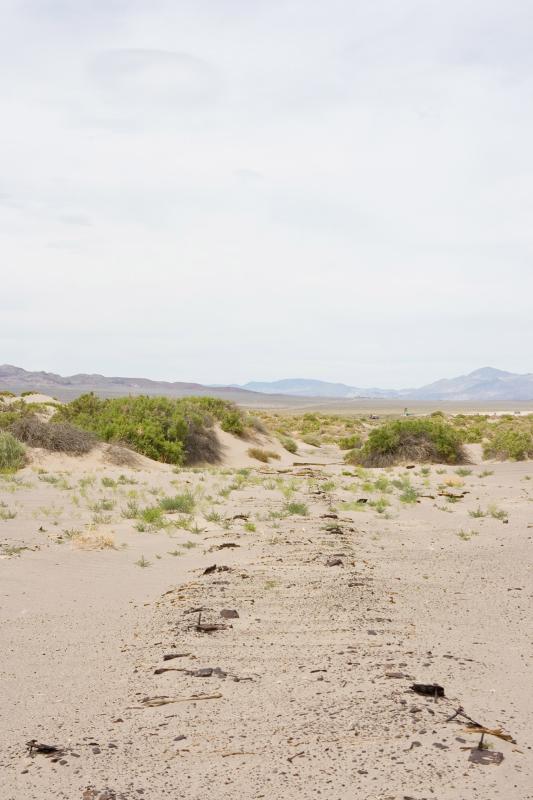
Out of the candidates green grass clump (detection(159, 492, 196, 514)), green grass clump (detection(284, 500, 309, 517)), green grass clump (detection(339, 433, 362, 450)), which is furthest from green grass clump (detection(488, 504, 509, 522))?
green grass clump (detection(339, 433, 362, 450))

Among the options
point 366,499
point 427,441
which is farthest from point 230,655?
point 427,441

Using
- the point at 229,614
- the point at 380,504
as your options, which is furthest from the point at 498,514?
the point at 229,614

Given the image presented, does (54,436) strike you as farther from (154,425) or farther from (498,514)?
(498,514)

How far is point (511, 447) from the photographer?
81.9 ft

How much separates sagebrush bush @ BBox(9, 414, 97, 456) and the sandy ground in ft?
28.4

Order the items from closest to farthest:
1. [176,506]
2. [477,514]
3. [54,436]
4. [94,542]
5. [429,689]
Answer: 1. [429,689]
2. [94,542]
3. [477,514]
4. [176,506]
5. [54,436]

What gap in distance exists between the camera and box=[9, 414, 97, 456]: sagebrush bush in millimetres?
20656

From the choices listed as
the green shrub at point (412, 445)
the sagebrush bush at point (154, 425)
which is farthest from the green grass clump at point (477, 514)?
the sagebrush bush at point (154, 425)

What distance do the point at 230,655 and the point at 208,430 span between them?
2153cm

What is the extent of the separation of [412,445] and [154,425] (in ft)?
29.9

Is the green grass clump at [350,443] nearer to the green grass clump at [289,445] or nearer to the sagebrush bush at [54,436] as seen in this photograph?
the green grass clump at [289,445]

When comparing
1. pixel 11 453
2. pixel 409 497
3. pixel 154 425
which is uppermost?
pixel 154 425

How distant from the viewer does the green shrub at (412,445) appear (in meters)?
25.0

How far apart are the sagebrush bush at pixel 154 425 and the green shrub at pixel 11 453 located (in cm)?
352
